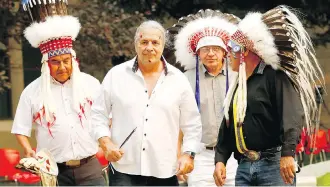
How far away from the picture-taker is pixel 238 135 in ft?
21.8

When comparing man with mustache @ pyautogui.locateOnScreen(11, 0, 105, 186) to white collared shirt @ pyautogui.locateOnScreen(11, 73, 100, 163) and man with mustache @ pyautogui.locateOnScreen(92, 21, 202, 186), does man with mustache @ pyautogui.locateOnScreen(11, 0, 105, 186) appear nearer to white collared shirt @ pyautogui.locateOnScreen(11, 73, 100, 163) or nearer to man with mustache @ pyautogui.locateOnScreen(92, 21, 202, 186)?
white collared shirt @ pyautogui.locateOnScreen(11, 73, 100, 163)

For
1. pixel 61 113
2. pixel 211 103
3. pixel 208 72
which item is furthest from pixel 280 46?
pixel 61 113

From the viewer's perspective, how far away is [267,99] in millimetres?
6574

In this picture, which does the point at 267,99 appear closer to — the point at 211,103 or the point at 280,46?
the point at 280,46

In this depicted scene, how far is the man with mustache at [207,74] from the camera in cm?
816

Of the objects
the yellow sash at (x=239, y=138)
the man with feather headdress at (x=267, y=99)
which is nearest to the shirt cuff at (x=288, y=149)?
the man with feather headdress at (x=267, y=99)

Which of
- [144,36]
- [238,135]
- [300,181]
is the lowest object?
[300,181]

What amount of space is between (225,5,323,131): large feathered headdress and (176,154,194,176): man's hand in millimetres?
418

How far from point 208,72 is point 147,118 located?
1576 millimetres

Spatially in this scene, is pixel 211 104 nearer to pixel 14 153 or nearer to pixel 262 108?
pixel 262 108

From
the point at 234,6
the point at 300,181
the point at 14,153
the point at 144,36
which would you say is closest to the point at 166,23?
the point at 234,6

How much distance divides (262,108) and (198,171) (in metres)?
1.78

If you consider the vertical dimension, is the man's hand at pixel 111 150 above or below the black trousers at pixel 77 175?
above

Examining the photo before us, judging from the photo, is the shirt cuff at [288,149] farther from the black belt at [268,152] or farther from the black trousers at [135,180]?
the black trousers at [135,180]
